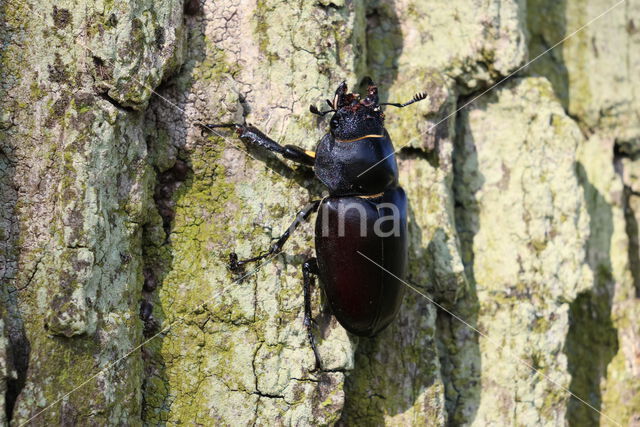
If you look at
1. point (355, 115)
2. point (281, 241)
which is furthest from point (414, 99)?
point (281, 241)

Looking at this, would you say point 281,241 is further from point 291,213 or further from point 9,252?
point 9,252

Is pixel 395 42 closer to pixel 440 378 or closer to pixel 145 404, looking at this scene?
pixel 440 378

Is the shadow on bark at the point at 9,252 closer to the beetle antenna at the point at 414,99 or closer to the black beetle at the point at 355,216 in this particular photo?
the black beetle at the point at 355,216

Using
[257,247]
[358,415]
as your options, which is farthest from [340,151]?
[358,415]

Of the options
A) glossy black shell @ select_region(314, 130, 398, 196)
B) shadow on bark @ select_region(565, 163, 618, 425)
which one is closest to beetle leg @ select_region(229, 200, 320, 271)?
glossy black shell @ select_region(314, 130, 398, 196)

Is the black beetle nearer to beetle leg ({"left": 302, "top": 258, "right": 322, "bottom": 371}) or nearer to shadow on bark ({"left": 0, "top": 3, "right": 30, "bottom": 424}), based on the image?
beetle leg ({"left": 302, "top": 258, "right": 322, "bottom": 371})

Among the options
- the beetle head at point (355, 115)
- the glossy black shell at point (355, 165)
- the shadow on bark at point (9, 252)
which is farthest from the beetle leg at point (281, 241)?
the shadow on bark at point (9, 252)
